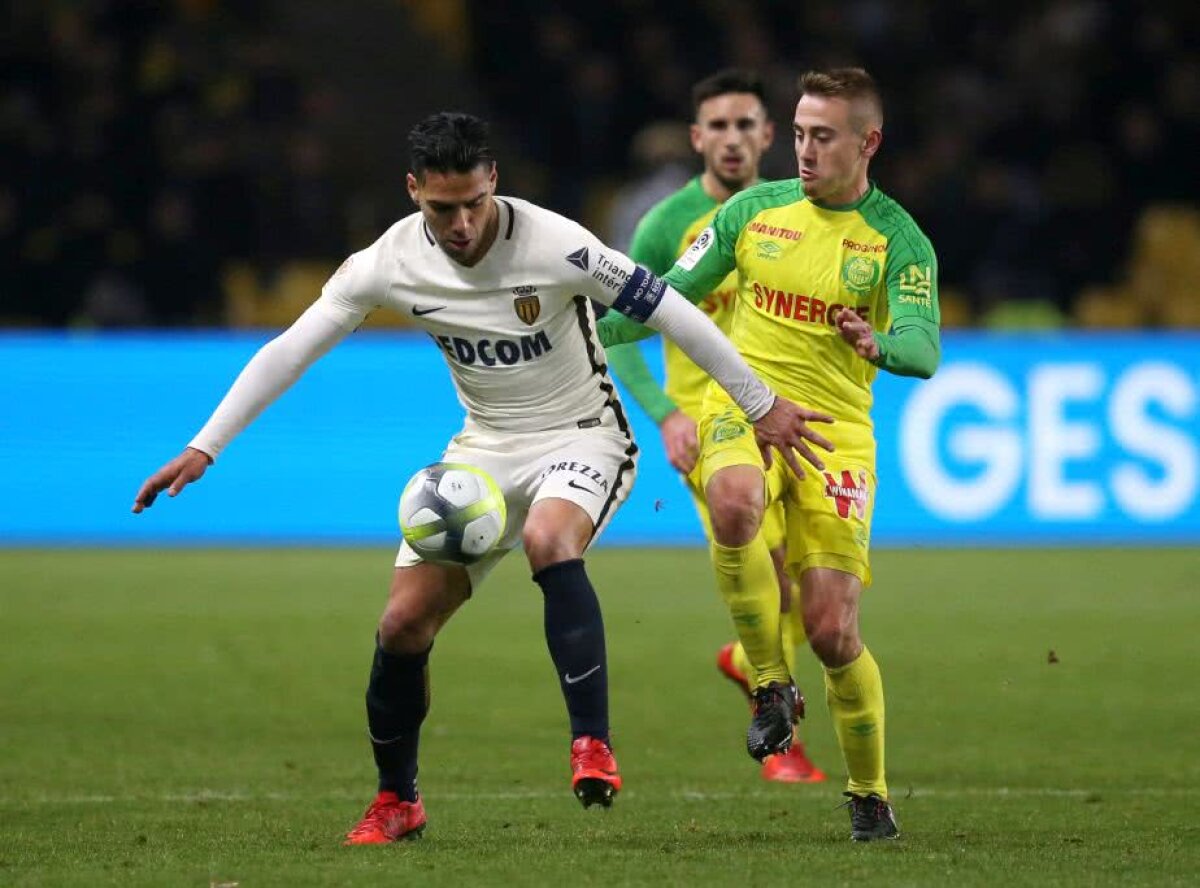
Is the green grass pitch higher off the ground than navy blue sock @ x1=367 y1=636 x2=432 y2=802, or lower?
lower

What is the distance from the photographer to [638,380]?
24.8 ft

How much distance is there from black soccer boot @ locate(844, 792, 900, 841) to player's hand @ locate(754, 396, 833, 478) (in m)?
0.98

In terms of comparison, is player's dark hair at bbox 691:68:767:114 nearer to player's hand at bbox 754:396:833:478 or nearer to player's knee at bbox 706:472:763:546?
player's knee at bbox 706:472:763:546

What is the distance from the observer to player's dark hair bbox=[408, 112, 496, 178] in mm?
5812

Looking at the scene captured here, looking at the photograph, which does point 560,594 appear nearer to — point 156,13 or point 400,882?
point 400,882

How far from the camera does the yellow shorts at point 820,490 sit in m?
6.26

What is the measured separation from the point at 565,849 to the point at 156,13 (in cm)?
1319

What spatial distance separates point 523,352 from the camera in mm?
6176

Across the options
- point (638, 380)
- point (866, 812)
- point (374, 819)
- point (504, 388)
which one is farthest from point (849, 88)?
point (374, 819)

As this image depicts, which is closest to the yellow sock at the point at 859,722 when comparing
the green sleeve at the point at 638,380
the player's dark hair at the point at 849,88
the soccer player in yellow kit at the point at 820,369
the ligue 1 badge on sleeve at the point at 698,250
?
the soccer player in yellow kit at the point at 820,369

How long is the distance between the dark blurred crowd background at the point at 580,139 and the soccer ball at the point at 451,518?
9.46m

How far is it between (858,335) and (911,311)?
0.37 metres

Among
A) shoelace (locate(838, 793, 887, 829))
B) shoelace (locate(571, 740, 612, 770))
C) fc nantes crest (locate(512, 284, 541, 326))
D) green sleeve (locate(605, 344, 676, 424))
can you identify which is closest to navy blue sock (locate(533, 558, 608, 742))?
shoelace (locate(571, 740, 612, 770))

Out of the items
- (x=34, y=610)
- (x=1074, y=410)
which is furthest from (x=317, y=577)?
(x=1074, y=410)
